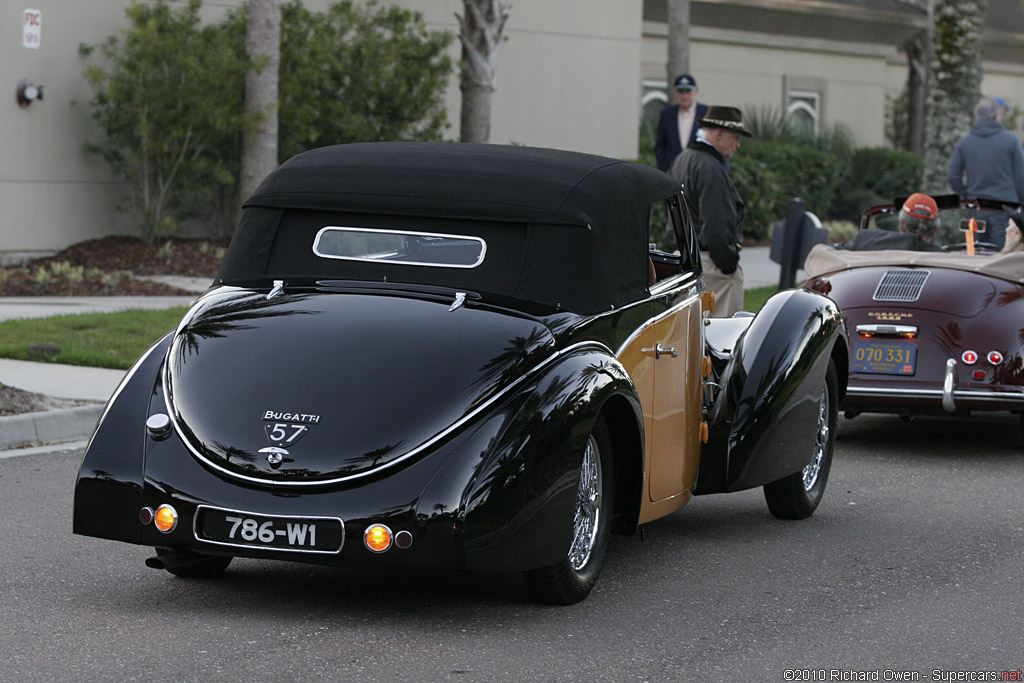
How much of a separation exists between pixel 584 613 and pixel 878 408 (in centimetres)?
422

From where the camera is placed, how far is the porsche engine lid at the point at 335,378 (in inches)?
193

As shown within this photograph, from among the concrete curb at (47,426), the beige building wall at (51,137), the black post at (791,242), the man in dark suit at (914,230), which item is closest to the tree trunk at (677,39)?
the beige building wall at (51,137)

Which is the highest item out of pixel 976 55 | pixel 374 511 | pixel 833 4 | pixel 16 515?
pixel 833 4

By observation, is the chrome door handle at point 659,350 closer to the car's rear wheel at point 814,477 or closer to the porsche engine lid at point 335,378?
the porsche engine lid at point 335,378

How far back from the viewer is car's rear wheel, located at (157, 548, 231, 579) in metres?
5.47

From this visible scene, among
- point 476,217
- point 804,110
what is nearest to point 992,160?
point 476,217

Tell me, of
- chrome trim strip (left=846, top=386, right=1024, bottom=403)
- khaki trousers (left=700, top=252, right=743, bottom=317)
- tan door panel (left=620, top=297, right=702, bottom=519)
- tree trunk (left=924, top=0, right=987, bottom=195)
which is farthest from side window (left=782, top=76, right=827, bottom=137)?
tan door panel (left=620, top=297, right=702, bottom=519)

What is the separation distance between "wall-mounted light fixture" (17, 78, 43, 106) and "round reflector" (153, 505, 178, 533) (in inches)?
487

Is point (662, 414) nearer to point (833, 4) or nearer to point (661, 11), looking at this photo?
point (661, 11)

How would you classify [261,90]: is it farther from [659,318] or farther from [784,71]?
[784,71]

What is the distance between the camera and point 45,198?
1680 cm

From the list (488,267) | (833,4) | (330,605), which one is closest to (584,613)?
(330,605)

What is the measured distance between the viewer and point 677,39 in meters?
23.1

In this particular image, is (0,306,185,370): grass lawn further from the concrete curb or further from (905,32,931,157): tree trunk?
(905,32,931,157): tree trunk
